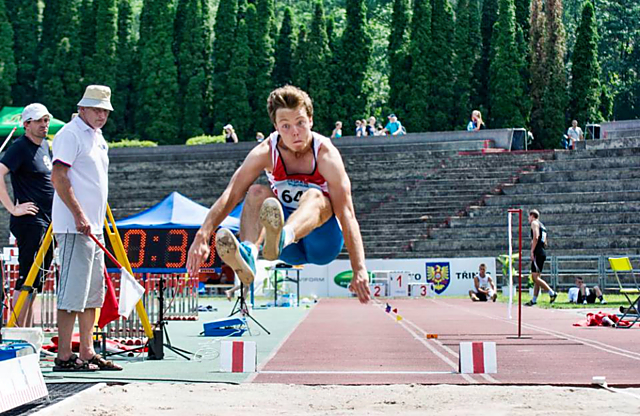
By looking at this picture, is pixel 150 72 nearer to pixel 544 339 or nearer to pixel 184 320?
pixel 184 320

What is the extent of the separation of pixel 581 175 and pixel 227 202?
2779 cm

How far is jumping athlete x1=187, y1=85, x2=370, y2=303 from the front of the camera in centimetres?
716

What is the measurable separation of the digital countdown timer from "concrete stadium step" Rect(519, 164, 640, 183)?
14.3m

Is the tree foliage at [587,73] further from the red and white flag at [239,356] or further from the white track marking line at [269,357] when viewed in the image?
the red and white flag at [239,356]

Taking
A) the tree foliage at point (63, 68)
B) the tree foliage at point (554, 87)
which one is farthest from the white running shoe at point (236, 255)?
the tree foliage at point (63, 68)

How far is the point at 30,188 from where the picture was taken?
1053 cm

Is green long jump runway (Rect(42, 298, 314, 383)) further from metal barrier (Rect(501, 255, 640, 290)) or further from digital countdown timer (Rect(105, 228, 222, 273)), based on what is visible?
metal barrier (Rect(501, 255, 640, 290))

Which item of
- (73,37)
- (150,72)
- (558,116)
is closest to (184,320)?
(558,116)

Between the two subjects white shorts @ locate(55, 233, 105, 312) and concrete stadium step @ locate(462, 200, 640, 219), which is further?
concrete stadium step @ locate(462, 200, 640, 219)

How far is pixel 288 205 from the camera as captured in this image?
8047mm

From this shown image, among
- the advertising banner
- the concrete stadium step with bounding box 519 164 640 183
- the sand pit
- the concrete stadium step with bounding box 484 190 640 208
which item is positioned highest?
the concrete stadium step with bounding box 519 164 640 183

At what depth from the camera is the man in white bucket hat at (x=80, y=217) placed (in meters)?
9.26

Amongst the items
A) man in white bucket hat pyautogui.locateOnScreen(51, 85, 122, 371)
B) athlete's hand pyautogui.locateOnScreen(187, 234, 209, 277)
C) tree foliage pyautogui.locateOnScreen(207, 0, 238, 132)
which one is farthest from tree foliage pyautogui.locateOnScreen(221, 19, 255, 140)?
athlete's hand pyautogui.locateOnScreen(187, 234, 209, 277)

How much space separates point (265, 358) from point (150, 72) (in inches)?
2126
